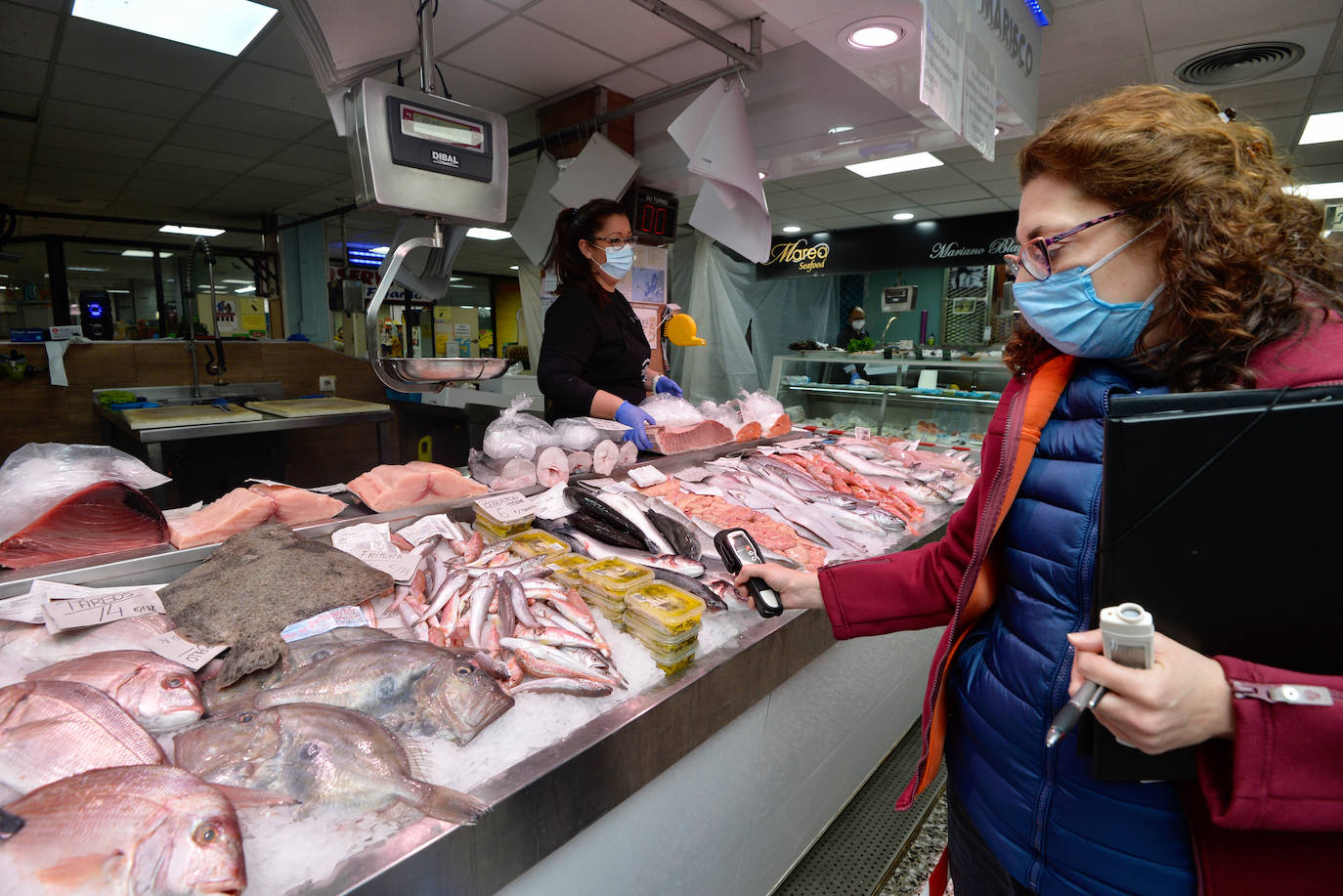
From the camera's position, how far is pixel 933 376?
17.2 ft

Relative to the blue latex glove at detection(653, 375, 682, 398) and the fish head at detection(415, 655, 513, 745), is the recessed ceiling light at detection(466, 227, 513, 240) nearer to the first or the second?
the blue latex glove at detection(653, 375, 682, 398)

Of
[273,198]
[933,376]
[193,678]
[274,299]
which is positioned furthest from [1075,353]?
[274,299]

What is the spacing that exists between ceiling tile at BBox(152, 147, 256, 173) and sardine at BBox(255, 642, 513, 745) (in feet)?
27.2

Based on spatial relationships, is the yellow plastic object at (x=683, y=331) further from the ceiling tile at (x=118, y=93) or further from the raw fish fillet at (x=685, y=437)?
the ceiling tile at (x=118, y=93)

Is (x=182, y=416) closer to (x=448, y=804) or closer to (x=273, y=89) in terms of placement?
(x=273, y=89)

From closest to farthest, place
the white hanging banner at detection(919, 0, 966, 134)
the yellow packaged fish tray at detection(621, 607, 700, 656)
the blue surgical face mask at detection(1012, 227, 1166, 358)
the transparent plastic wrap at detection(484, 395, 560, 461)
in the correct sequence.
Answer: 1. the blue surgical face mask at detection(1012, 227, 1166, 358)
2. the yellow packaged fish tray at detection(621, 607, 700, 656)
3. the white hanging banner at detection(919, 0, 966, 134)
4. the transparent plastic wrap at detection(484, 395, 560, 461)

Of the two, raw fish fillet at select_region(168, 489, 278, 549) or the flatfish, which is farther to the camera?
raw fish fillet at select_region(168, 489, 278, 549)

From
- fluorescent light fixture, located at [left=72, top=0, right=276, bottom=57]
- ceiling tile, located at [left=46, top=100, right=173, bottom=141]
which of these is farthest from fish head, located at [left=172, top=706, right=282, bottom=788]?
ceiling tile, located at [left=46, top=100, right=173, bottom=141]

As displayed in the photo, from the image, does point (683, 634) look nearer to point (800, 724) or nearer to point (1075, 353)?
point (800, 724)

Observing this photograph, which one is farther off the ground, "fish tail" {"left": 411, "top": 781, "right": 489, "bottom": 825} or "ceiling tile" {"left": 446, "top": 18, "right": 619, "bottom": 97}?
"ceiling tile" {"left": 446, "top": 18, "right": 619, "bottom": 97}

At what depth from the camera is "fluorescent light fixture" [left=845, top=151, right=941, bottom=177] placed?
24.4 ft

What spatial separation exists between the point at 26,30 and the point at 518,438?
16.2 ft

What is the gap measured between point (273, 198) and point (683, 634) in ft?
35.0

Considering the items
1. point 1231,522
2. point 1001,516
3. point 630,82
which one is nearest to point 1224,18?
point 630,82
